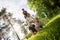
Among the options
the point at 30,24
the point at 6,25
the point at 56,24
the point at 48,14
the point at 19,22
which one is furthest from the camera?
the point at 19,22

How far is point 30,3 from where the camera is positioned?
42.7 metres

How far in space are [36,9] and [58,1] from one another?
7.04 metres

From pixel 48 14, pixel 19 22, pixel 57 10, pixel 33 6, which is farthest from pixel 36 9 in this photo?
pixel 19 22

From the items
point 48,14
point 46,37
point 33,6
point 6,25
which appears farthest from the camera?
point 6,25

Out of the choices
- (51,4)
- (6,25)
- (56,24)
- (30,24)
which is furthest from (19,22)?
(56,24)

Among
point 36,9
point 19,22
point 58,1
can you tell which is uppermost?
point 58,1

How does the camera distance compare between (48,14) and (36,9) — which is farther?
(36,9)

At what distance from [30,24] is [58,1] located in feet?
40.0

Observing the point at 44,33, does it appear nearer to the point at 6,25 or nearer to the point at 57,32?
the point at 57,32

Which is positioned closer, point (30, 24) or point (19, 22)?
point (30, 24)

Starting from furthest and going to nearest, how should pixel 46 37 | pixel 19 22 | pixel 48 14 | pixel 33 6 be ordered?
pixel 19 22 < pixel 33 6 < pixel 48 14 < pixel 46 37

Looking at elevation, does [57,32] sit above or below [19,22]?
above

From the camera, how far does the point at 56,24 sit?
14648mm

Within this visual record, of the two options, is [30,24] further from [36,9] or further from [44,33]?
[36,9]
